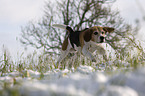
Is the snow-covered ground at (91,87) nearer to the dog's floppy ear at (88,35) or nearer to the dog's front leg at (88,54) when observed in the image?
the dog's front leg at (88,54)

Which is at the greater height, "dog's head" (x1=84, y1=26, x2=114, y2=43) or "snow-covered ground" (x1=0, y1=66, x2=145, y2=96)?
"dog's head" (x1=84, y1=26, x2=114, y2=43)

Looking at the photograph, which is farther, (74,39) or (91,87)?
(74,39)

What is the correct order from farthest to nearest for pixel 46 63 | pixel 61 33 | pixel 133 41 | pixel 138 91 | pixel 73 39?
pixel 61 33 → pixel 73 39 → pixel 46 63 → pixel 133 41 → pixel 138 91

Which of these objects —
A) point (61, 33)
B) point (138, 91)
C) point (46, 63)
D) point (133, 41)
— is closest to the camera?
point (138, 91)

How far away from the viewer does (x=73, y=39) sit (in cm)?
670

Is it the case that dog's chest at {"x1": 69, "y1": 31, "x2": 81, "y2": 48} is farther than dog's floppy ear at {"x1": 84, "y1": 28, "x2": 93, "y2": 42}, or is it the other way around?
dog's chest at {"x1": 69, "y1": 31, "x2": 81, "y2": 48}

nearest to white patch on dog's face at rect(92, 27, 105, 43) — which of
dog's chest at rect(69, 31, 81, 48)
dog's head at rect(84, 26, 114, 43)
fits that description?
dog's head at rect(84, 26, 114, 43)

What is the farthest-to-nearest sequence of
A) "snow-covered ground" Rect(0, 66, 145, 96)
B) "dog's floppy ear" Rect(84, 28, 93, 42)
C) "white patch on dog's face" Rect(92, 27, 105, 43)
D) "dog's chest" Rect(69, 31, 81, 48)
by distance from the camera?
"dog's chest" Rect(69, 31, 81, 48) < "dog's floppy ear" Rect(84, 28, 93, 42) < "white patch on dog's face" Rect(92, 27, 105, 43) < "snow-covered ground" Rect(0, 66, 145, 96)

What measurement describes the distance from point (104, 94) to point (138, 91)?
290 mm

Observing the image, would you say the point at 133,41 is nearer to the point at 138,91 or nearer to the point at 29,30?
the point at 138,91

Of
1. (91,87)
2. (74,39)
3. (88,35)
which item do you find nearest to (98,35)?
(88,35)

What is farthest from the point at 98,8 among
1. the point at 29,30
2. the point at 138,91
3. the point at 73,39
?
the point at 138,91

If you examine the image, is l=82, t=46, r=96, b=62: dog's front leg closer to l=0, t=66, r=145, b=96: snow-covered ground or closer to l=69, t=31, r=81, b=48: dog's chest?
l=69, t=31, r=81, b=48: dog's chest

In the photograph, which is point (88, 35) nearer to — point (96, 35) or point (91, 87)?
point (96, 35)
